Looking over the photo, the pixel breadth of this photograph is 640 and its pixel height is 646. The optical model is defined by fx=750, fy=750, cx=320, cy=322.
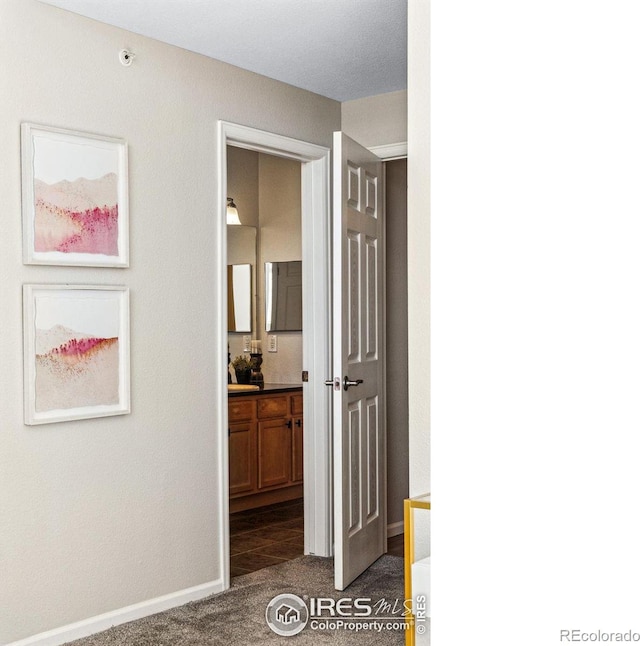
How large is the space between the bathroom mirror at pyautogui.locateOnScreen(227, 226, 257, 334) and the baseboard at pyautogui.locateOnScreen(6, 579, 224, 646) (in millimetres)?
2571

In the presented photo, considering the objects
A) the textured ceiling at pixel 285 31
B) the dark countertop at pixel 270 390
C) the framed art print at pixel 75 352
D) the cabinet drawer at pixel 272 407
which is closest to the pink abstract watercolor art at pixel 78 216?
the framed art print at pixel 75 352

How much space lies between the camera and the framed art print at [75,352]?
2.73 meters

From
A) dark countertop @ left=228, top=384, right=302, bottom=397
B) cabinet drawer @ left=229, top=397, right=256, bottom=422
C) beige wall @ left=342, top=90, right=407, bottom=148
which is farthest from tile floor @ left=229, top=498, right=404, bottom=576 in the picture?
beige wall @ left=342, top=90, right=407, bottom=148

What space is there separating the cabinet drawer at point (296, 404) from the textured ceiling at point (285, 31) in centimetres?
230

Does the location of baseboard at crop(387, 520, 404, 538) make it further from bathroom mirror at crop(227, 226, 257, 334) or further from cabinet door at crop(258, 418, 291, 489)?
bathroom mirror at crop(227, 226, 257, 334)

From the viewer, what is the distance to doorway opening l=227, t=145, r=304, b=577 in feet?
16.5

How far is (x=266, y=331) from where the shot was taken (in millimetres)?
5676

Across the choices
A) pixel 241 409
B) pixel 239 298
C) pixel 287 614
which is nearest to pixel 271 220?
pixel 239 298

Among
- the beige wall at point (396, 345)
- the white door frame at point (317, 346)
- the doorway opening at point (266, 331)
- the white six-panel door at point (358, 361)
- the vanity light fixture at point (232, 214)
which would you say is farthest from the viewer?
the vanity light fixture at point (232, 214)

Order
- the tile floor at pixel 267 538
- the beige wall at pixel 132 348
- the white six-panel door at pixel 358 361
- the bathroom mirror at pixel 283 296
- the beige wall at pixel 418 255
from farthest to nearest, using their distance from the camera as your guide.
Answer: the bathroom mirror at pixel 283 296
the tile floor at pixel 267 538
the white six-panel door at pixel 358 361
the beige wall at pixel 132 348
the beige wall at pixel 418 255

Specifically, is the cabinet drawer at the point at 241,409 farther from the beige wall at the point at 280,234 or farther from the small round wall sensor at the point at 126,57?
the small round wall sensor at the point at 126,57


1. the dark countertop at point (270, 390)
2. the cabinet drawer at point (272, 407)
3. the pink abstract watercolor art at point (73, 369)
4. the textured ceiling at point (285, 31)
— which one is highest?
the textured ceiling at point (285, 31)
